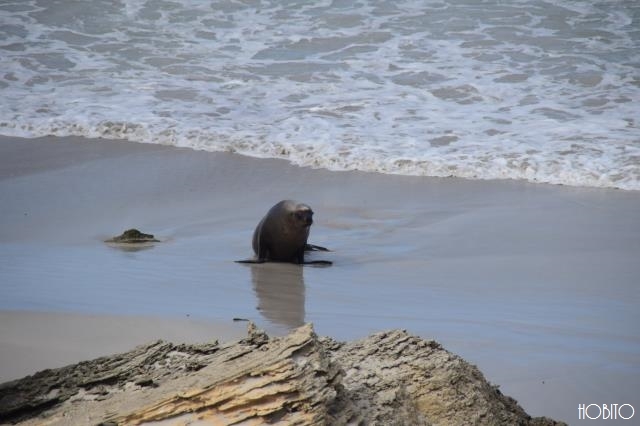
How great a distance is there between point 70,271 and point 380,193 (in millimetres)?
3070

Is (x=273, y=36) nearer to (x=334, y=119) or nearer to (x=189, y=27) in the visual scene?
(x=189, y=27)

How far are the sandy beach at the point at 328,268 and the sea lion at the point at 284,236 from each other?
6.0 inches

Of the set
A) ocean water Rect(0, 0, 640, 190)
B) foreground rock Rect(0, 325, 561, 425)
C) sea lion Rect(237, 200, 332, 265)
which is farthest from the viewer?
ocean water Rect(0, 0, 640, 190)

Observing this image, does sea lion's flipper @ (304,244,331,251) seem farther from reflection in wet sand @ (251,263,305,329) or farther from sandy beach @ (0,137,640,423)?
reflection in wet sand @ (251,263,305,329)

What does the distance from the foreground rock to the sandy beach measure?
76 centimetres

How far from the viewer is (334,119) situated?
31.9 feet

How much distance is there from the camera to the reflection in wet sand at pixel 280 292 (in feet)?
15.4

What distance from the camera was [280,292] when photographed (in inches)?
211

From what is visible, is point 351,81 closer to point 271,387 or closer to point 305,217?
point 305,217

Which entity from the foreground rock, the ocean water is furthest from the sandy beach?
the foreground rock

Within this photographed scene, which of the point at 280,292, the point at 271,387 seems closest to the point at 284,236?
the point at 280,292

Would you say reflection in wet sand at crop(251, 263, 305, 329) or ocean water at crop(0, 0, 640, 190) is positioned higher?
ocean water at crop(0, 0, 640, 190)

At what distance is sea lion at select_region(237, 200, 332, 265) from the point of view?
632 centimetres

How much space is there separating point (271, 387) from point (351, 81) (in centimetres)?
928
